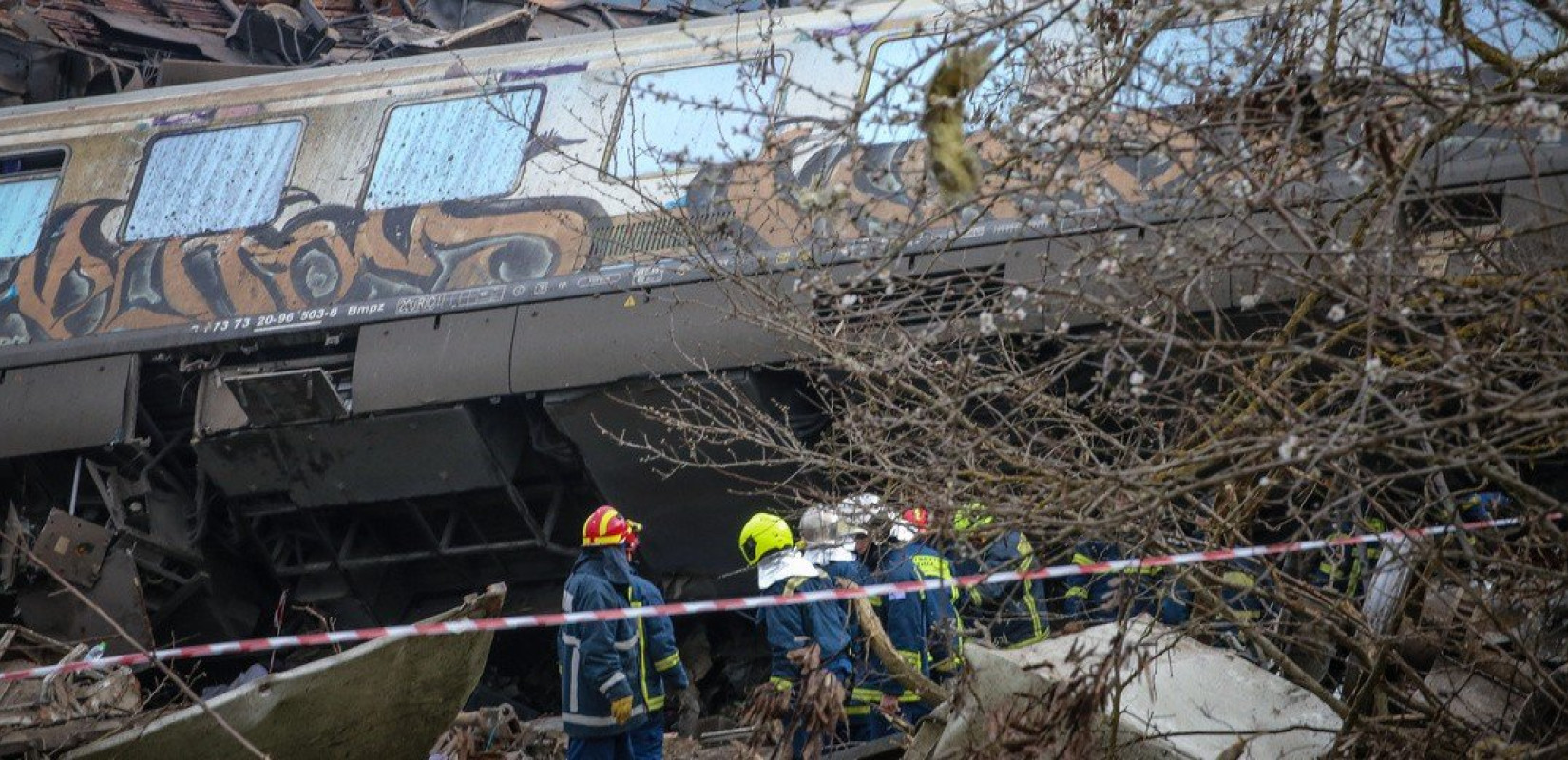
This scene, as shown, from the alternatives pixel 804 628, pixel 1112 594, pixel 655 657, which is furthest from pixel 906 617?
pixel 1112 594

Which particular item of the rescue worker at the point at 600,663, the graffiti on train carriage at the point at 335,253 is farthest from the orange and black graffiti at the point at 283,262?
the rescue worker at the point at 600,663

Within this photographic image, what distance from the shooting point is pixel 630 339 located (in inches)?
376

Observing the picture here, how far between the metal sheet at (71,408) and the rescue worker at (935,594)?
194 inches

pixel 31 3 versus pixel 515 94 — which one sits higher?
pixel 515 94

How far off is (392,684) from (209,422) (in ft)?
12.0

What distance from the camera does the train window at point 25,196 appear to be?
11.5 m

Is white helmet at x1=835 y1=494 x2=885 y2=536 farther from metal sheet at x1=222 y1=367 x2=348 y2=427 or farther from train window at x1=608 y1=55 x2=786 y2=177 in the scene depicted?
metal sheet at x1=222 y1=367 x2=348 y2=427

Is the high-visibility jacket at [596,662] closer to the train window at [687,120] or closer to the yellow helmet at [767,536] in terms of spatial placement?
the yellow helmet at [767,536]

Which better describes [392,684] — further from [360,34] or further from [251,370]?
[360,34]

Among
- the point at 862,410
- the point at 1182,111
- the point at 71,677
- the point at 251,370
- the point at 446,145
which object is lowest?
the point at 71,677

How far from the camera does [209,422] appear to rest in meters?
10.3

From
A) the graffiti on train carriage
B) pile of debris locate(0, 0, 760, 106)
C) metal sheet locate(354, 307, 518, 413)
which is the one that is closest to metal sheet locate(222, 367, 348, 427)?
metal sheet locate(354, 307, 518, 413)

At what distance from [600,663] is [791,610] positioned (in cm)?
86

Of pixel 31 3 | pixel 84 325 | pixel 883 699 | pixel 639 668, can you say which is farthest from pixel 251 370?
pixel 31 3
